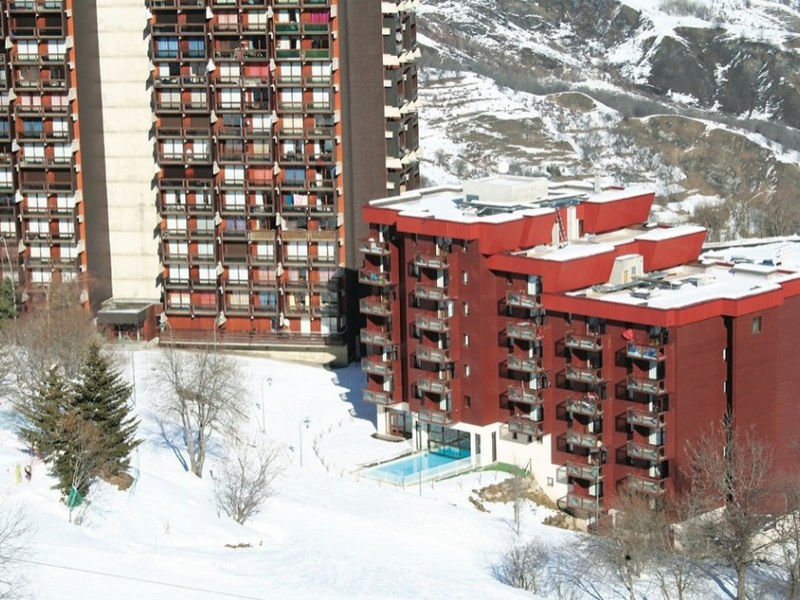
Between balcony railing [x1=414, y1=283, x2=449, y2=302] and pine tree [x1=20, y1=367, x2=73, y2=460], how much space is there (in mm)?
23404

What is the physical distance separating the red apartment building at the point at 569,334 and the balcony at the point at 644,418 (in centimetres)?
8

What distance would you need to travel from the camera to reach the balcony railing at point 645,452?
343ft

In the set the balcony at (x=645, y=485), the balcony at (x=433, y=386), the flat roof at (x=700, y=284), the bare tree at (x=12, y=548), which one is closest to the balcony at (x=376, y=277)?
the balcony at (x=433, y=386)

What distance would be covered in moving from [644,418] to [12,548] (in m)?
35.7

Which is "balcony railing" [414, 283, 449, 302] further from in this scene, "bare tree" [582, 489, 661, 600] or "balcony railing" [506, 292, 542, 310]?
"bare tree" [582, 489, 661, 600]

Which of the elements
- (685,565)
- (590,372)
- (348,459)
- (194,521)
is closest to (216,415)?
(348,459)

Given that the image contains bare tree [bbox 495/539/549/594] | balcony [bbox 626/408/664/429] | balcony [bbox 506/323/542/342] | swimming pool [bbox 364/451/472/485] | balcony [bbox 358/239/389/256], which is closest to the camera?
bare tree [bbox 495/539/549/594]

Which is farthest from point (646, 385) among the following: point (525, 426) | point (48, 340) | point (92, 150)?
point (92, 150)

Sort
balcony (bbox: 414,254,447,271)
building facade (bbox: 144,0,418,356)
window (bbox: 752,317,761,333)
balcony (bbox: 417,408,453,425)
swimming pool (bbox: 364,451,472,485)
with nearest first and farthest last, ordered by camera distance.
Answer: window (bbox: 752,317,761,333) < swimming pool (bbox: 364,451,472,485) < balcony (bbox: 414,254,447,271) < balcony (bbox: 417,408,453,425) < building facade (bbox: 144,0,418,356)

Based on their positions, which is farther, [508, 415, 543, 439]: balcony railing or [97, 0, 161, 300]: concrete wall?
[97, 0, 161, 300]: concrete wall

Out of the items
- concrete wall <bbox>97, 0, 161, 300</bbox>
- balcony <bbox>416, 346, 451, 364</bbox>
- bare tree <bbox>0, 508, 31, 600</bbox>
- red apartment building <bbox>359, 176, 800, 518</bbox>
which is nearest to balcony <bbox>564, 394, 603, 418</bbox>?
red apartment building <bbox>359, 176, 800, 518</bbox>

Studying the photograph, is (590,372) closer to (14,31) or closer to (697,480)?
(697,480)

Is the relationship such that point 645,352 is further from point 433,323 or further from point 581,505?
point 433,323

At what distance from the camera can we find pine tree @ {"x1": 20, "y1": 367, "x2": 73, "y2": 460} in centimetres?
9894
